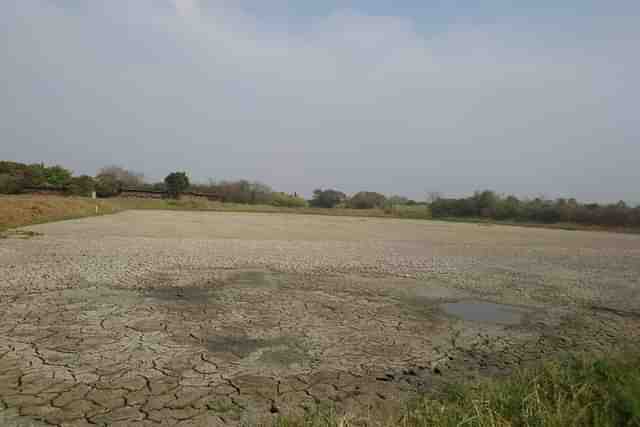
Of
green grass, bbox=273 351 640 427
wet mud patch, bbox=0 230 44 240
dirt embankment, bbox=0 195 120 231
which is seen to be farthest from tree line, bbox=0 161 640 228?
green grass, bbox=273 351 640 427

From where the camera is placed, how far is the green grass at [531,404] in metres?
2.09

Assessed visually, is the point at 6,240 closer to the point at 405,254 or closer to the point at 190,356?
the point at 190,356

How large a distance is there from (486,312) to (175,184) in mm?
51251

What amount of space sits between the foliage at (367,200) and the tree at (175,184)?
2836 cm

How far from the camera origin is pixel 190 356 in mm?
3338

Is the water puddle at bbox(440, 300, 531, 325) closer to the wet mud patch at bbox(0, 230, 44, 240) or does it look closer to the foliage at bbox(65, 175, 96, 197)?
the wet mud patch at bbox(0, 230, 44, 240)

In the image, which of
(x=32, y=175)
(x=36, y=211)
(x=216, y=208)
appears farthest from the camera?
(x=216, y=208)

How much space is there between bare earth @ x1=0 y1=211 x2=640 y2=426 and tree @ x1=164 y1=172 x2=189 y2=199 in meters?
44.6

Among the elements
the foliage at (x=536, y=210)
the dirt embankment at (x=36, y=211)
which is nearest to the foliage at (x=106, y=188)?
the dirt embankment at (x=36, y=211)

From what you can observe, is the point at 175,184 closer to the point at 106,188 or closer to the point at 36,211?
the point at 106,188

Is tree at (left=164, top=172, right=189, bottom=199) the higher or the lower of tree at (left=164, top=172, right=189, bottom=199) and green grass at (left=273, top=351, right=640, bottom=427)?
the higher

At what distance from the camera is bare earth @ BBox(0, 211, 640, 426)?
104 inches

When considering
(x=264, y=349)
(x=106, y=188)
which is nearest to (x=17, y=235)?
(x=264, y=349)

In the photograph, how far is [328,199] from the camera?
68812 mm
